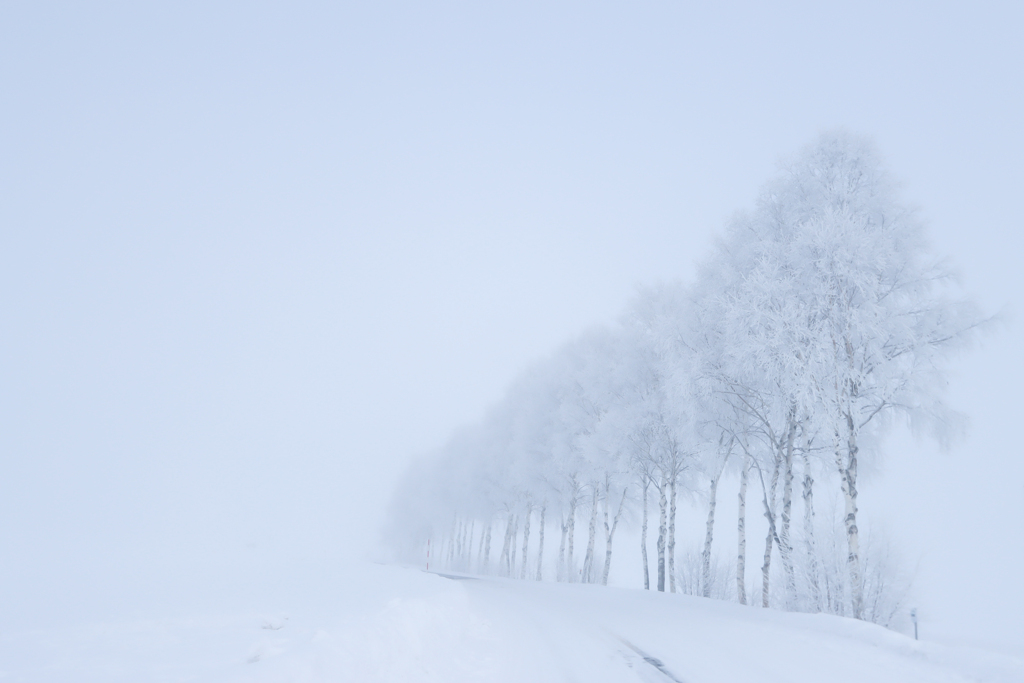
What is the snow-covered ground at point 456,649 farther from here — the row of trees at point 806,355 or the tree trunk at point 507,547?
the tree trunk at point 507,547

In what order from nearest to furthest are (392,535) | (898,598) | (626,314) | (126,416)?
(898,598), (626,314), (126,416), (392,535)

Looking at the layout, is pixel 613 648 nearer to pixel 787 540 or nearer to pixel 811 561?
pixel 787 540

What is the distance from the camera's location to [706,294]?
60.8ft

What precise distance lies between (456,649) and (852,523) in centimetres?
1000

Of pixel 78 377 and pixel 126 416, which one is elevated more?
pixel 78 377

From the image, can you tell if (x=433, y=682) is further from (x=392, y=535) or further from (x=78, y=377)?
(x=78, y=377)

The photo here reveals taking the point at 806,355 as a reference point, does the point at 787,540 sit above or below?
below

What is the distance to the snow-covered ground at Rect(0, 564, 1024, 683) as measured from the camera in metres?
5.73

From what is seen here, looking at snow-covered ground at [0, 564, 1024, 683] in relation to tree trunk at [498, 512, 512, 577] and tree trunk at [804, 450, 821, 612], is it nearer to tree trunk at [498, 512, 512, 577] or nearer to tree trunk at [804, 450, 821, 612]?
tree trunk at [804, 450, 821, 612]

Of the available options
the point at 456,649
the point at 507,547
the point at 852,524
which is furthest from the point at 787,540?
the point at 507,547

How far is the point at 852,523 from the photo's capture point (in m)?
13.6

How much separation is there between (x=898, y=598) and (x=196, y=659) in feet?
68.0

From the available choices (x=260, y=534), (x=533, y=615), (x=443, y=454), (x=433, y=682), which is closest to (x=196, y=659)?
(x=433, y=682)

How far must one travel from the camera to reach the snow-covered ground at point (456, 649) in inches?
226
